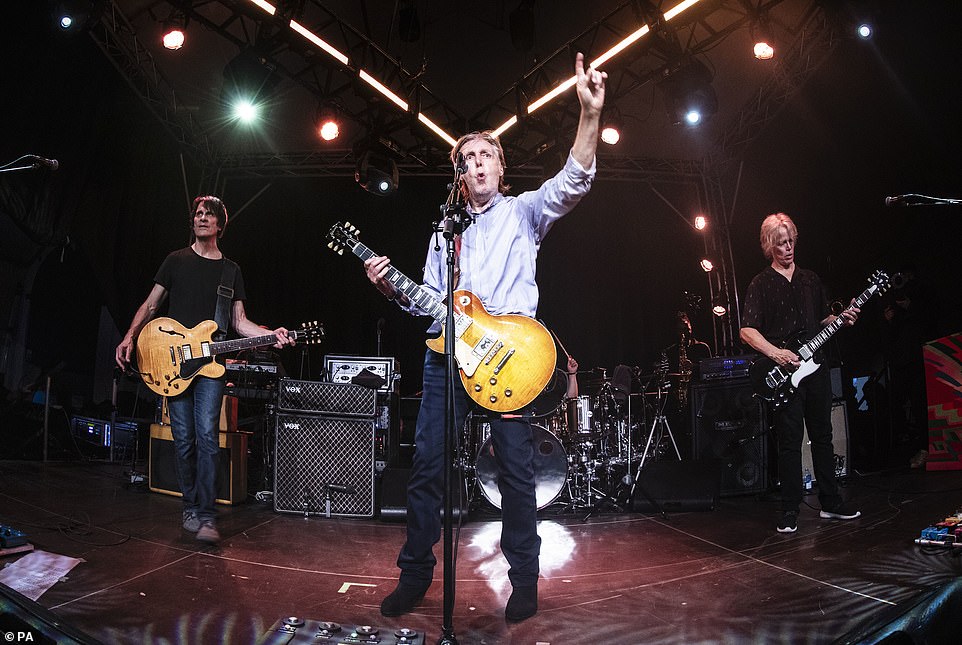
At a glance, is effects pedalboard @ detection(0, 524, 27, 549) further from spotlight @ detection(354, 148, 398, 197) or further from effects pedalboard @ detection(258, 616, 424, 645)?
spotlight @ detection(354, 148, 398, 197)

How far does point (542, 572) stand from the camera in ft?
11.5

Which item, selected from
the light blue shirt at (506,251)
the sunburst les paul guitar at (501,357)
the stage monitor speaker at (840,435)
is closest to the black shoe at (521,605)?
the sunburst les paul guitar at (501,357)

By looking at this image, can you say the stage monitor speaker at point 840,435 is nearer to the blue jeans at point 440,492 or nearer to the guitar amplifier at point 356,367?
the guitar amplifier at point 356,367

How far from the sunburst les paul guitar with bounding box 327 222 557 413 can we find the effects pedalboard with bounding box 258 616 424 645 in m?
0.92

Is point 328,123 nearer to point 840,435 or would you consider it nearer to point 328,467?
point 328,467

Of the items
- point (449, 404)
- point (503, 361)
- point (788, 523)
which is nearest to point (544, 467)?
point (788, 523)

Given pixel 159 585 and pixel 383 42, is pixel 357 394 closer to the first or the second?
pixel 159 585

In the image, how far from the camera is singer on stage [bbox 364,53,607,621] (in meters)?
2.67

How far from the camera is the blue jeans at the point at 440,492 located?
274cm

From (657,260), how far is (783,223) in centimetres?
716

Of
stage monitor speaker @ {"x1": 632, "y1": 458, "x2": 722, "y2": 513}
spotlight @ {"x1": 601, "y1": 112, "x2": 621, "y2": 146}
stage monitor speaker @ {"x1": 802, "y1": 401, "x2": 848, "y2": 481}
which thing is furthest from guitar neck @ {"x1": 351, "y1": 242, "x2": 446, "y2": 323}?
spotlight @ {"x1": 601, "y1": 112, "x2": 621, "y2": 146}

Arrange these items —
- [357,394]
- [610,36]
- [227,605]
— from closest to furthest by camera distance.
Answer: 1. [227,605]
2. [357,394]
3. [610,36]

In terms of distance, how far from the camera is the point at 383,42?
30.9ft

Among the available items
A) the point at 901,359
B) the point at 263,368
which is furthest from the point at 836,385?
the point at 263,368
